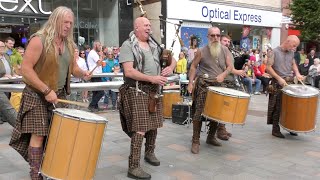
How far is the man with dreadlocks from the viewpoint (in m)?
Answer: 3.97

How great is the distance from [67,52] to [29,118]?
683 mm

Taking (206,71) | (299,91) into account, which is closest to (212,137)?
(206,71)

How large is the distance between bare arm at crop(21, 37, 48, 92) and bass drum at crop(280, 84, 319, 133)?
12.5ft

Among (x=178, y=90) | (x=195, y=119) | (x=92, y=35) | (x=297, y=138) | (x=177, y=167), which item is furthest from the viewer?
(x=92, y=35)

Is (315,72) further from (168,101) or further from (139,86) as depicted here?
(139,86)

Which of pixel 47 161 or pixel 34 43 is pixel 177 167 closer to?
pixel 47 161

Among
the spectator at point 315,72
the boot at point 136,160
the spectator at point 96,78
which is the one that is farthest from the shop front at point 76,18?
the boot at point 136,160

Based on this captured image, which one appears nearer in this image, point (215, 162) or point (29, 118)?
point (29, 118)

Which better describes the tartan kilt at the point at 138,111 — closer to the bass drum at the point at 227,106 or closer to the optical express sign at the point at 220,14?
the bass drum at the point at 227,106

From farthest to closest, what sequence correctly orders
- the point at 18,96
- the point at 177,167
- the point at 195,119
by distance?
the point at 18,96
the point at 195,119
the point at 177,167

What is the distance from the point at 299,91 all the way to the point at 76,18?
9.86m

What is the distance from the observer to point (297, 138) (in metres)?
6.16

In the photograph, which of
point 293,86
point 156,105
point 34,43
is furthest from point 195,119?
point 34,43

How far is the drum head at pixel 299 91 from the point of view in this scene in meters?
5.52
